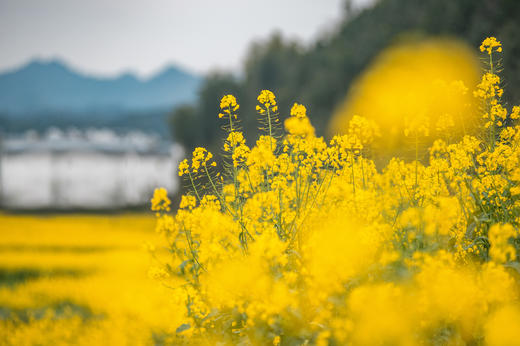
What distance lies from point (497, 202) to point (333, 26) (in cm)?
7053

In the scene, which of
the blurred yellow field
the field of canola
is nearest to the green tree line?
the blurred yellow field

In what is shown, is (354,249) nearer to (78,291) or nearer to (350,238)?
(350,238)

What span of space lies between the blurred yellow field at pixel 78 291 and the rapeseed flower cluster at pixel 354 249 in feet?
2.96

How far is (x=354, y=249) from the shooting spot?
10.3 ft

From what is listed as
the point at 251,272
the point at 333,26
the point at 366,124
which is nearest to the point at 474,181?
the point at 366,124

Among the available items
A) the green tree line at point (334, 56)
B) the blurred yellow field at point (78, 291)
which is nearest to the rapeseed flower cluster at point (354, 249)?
the blurred yellow field at point (78, 291)

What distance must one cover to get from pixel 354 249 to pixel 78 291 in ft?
30.0

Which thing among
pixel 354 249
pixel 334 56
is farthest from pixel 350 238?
pixel 334 56

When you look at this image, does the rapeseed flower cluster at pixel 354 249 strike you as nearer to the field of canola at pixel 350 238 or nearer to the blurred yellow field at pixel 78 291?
the field of canola at pixel 350 238

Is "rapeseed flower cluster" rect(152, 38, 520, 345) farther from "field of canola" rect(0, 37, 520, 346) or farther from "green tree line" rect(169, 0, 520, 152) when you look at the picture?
"green tree line" rect(169, 0, 520, 152)

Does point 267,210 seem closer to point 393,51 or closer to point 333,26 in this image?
point 393,51

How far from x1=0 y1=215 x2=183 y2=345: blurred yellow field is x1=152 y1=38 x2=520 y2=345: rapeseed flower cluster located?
35.5 inches

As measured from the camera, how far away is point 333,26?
229 ft

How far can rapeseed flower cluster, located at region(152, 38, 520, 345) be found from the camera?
296cm
